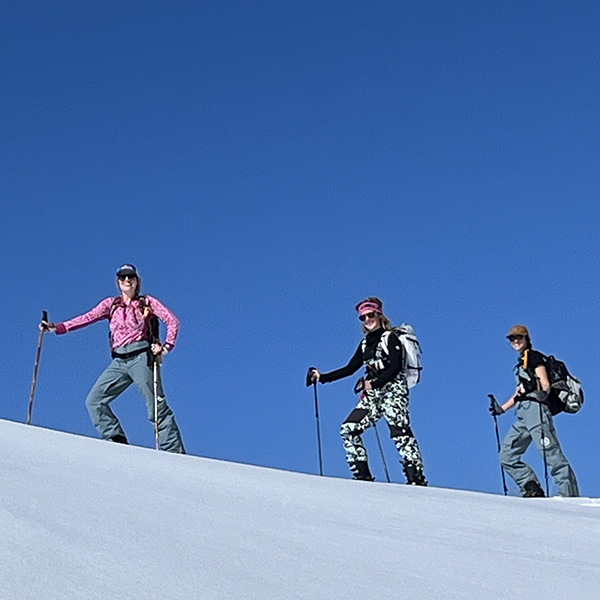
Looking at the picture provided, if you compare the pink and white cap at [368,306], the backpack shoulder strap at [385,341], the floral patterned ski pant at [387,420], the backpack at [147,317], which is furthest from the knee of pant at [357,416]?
the backpack at [147,317]

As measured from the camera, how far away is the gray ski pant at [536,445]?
7.27 meters

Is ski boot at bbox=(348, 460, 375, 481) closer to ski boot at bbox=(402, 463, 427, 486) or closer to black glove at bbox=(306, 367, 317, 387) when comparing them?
ski boot at bbox=(402, 463, 427, 486)

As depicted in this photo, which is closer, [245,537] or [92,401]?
[245,537]

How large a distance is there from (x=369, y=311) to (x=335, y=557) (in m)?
4.50

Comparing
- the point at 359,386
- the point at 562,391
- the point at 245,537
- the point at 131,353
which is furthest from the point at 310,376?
the point at 245,537

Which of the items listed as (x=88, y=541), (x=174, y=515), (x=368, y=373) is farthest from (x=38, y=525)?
(x=368, y=373)

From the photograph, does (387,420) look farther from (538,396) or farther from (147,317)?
(147,317)

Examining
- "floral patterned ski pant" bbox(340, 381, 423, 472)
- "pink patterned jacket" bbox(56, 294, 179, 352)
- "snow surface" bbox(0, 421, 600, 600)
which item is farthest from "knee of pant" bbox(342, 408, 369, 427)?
"snow surface" bbox(0, 421, 600, 600)

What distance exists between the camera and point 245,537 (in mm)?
2666

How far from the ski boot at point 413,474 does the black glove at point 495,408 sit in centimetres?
179

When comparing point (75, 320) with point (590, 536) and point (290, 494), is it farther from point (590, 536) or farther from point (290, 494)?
point (590, 536)

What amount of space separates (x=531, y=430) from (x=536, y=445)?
0.13m

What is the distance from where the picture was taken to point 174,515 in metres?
2.80

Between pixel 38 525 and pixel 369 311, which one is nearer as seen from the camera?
pixel 38 525
